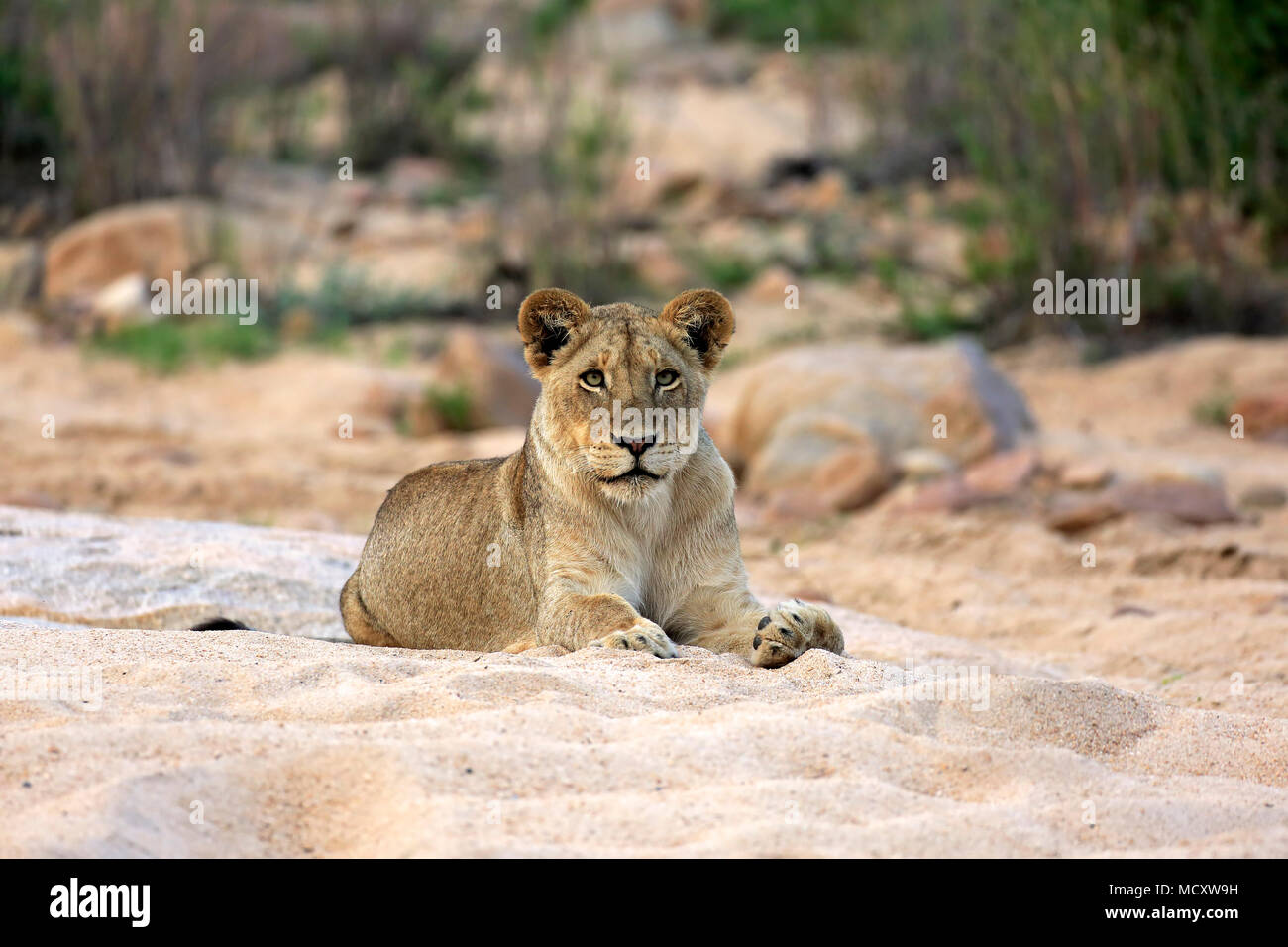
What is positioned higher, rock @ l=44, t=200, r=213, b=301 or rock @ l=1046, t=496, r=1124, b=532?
rock @ l=44, t=200, r=213, b=301

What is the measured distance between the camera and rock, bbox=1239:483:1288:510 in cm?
838

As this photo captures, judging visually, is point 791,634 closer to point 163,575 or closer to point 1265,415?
point 163,575

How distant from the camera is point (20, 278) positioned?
13391 millimetres

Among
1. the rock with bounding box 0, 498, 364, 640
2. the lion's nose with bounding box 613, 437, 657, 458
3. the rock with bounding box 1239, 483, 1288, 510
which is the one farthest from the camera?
the rock with bounding box 1239, 483, 1288, 510

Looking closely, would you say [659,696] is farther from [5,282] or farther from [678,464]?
[5,282]

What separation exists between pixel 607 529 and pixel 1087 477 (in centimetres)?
459

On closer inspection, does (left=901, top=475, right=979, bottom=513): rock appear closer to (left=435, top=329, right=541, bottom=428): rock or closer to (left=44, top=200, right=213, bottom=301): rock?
(left=435, top=329, right=541, bottom=428): rock

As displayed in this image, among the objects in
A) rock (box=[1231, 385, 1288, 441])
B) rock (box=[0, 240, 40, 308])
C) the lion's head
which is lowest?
rock (box=[1231, 385, 1288, 441])

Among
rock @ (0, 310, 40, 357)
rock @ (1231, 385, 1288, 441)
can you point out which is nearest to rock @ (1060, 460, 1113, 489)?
rock @ (1231, 385, 1288, 441)

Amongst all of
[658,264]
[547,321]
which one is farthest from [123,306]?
[547,321]

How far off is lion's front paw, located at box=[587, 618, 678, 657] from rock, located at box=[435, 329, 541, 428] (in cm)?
623

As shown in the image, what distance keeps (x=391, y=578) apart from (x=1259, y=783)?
300 centimetres

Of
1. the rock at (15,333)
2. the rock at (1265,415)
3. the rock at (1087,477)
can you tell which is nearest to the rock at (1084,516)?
the rock at (1087,477)
